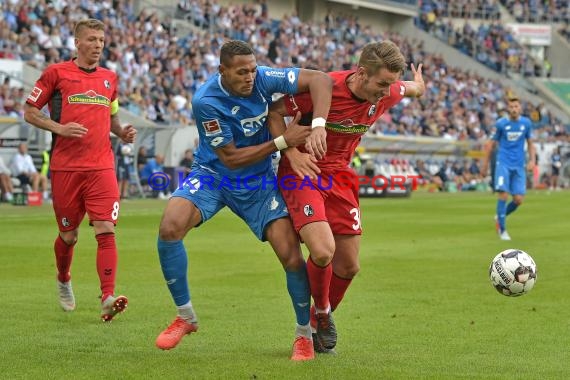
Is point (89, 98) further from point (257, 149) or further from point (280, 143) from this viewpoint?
point (280, 143)

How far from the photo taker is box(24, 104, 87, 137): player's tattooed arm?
9.69 meters

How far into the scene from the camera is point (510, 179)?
19.6 m

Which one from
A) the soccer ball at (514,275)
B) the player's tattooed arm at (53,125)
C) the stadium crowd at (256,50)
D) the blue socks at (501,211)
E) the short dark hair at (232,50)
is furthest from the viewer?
the stadium crowd at (256,50)

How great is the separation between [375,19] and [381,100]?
57.1 m

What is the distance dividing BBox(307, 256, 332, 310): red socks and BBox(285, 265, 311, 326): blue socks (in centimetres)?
16

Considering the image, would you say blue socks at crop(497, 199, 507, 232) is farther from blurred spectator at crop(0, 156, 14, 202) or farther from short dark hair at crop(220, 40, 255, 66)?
blurred spectator at crop(0, 156, 14, 202)

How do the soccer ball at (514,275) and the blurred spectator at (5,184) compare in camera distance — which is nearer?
the soccer ball at (514,275)

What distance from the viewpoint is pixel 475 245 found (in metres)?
18.1

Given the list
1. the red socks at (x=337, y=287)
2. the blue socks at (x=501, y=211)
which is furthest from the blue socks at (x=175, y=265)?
the blue socks at (x=501, y=211)

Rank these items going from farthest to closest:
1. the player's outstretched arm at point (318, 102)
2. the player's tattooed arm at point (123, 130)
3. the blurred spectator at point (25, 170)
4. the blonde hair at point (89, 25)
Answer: the blurred spectator at point (25, 170) < the player's tattooed arm at point (123, 130) < the blonde hair at point (89, 25) < the player's outstretched arm at point (318, 102)

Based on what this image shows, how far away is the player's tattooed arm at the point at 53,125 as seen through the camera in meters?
9.69

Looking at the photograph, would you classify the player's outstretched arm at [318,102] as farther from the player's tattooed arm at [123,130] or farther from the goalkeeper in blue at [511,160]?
the goalkeeper in blue at [511,160]

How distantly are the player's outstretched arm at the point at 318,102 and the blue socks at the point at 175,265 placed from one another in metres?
1.26

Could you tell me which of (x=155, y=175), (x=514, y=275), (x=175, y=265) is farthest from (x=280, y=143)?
(x=155, y=175)
